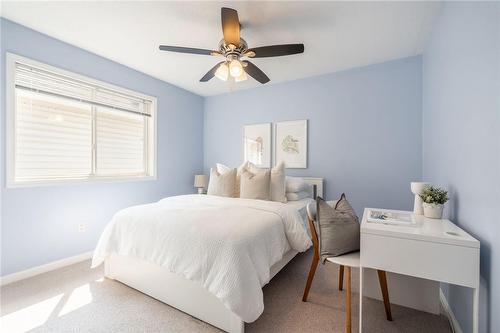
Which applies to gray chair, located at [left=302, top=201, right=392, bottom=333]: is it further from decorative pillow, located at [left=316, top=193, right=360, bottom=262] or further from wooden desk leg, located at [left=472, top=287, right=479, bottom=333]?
wooden desk leg, located at [left=472, top=287, right=479, bottom=333]

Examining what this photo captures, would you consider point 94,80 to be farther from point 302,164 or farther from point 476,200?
point 476,200

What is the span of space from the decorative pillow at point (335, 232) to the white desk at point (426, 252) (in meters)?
0.16

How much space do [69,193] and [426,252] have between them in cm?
337

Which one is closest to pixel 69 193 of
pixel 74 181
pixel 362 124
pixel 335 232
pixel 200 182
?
pixel 74 181

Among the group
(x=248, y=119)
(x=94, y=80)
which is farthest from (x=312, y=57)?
(x=94, y=80)

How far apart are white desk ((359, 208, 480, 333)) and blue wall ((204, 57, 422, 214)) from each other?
5.29 feet

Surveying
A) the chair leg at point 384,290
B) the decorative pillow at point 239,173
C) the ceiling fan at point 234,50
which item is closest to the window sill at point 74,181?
the decorative pillow at point 239,173

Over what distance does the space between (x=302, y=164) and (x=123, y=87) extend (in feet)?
9.48

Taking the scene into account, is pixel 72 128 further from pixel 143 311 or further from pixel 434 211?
pixel 434 211

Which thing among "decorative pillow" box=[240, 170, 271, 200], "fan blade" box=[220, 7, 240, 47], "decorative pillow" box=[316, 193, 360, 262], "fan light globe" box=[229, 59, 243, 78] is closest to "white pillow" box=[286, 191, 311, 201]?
"decorative pillow" box=[240, 170, 271, 200]

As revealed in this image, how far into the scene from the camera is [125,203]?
307 centimetres

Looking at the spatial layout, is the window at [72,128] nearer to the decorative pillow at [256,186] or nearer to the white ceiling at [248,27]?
the white ceiling at [248,27]

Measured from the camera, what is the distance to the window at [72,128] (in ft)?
7.20

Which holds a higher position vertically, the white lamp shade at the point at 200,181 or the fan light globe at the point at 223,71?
the fan light globe at the point at 223,71
